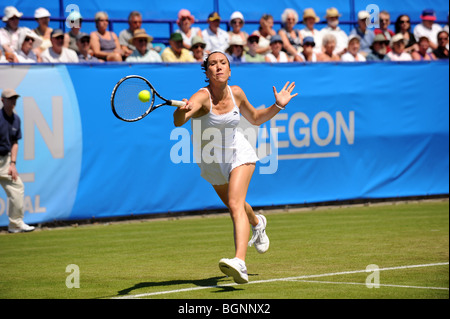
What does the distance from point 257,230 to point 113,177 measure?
5194 mm

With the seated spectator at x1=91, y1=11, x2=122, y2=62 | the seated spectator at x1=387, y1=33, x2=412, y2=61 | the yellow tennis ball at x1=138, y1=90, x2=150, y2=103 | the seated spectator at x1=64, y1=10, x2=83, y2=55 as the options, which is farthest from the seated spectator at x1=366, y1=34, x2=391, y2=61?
the yellow tennis ball at x1=138, y1=90, x2=150, y2=103

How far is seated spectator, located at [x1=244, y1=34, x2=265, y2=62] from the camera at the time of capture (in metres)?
15.2

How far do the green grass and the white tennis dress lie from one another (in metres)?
1.13

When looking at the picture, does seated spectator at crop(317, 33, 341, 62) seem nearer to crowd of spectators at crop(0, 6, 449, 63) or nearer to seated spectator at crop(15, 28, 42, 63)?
crowd of spectators at crop(0, 6, 449, 63)

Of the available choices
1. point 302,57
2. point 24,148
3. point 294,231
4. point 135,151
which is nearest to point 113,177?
point 135,151

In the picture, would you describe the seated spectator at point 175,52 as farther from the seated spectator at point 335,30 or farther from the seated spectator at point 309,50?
the seated spectator at point 335,30

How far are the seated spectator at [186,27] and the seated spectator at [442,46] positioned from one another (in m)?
5.59

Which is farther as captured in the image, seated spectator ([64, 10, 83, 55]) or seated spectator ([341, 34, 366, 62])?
seated spectator ([341, 34, 366, 62])

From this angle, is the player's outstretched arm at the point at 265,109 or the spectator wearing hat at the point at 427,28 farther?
the spectator wearing hat at the point at 427,28

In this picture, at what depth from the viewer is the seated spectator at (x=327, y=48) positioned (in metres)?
16.0

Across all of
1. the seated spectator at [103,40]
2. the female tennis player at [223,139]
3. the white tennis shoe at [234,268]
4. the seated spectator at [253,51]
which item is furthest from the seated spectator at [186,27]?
the white tennis shoe at [234,268]

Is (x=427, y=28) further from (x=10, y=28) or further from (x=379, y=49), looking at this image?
(x=10, y=28)

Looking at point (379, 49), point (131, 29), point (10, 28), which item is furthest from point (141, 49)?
point (379, 49)

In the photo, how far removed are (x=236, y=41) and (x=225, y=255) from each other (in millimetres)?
6196
